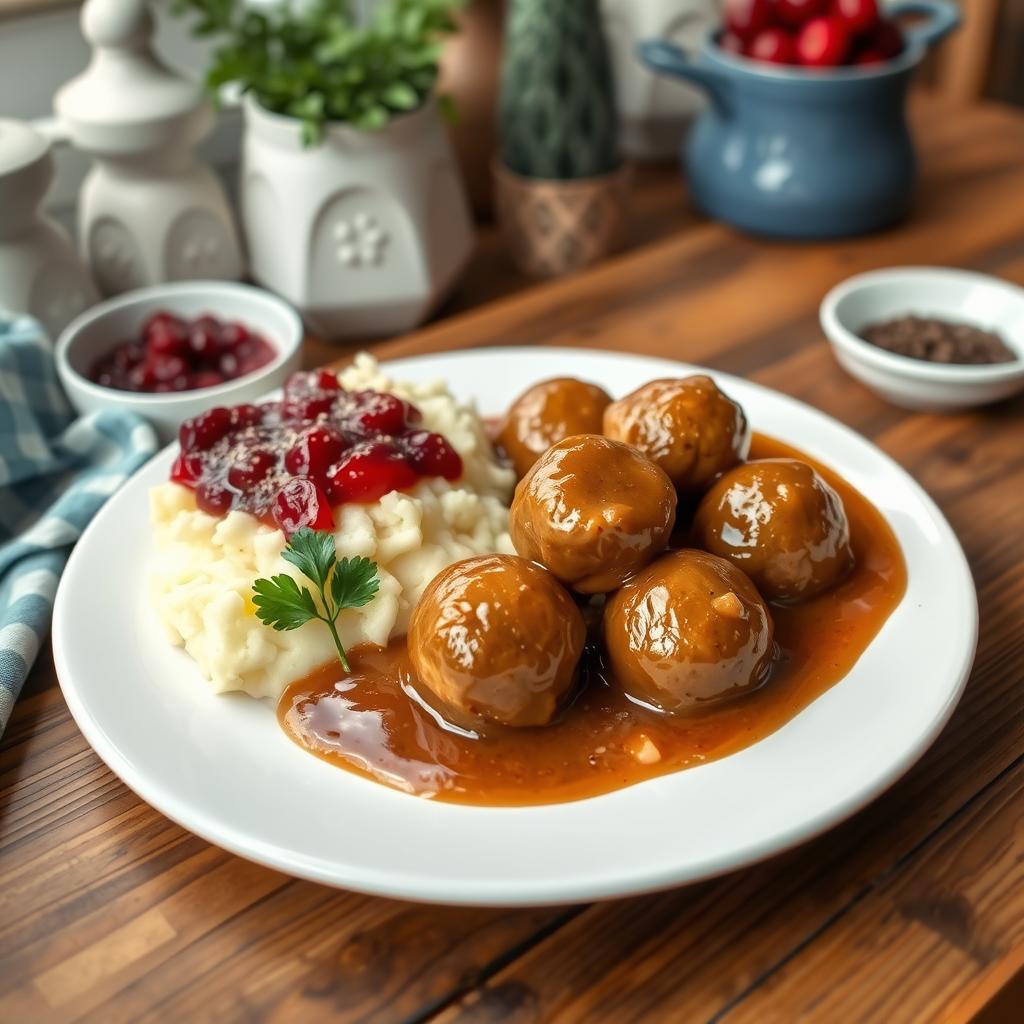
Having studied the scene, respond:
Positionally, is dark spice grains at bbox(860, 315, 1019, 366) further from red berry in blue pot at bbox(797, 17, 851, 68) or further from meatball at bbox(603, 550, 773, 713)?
meatball at bbox(603, 550, 773, 713)

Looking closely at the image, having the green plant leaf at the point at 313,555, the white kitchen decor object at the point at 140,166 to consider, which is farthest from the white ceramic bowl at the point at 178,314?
the green plant leaf at the point at 313,555

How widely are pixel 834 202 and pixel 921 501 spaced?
1376 mm

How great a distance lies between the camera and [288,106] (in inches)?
105

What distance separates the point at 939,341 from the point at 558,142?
1.11 metres

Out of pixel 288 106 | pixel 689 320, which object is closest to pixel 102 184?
pixel 288 106

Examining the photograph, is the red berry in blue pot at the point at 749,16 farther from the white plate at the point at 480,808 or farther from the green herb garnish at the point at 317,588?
the green herb garnish at the point at 317,588

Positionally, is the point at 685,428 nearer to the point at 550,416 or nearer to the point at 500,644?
the point at 550,416

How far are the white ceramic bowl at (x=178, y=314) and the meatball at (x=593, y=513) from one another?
0.89m

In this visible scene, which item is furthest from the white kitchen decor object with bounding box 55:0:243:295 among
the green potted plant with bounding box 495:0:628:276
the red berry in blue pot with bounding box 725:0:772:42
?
the red berry in blue pot with bounding box 725:0:772:42

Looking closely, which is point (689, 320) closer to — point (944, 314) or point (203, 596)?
point (944, 314)

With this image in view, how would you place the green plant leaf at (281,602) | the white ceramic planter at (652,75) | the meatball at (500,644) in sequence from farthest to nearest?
the white ceramic planter at (652,75) → the green plant leaf at (281,602) → the meatball at (500,644)

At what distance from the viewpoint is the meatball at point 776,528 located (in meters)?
1.63

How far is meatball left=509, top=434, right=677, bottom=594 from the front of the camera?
149cm

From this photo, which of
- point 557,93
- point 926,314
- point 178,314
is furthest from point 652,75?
point 178,314
